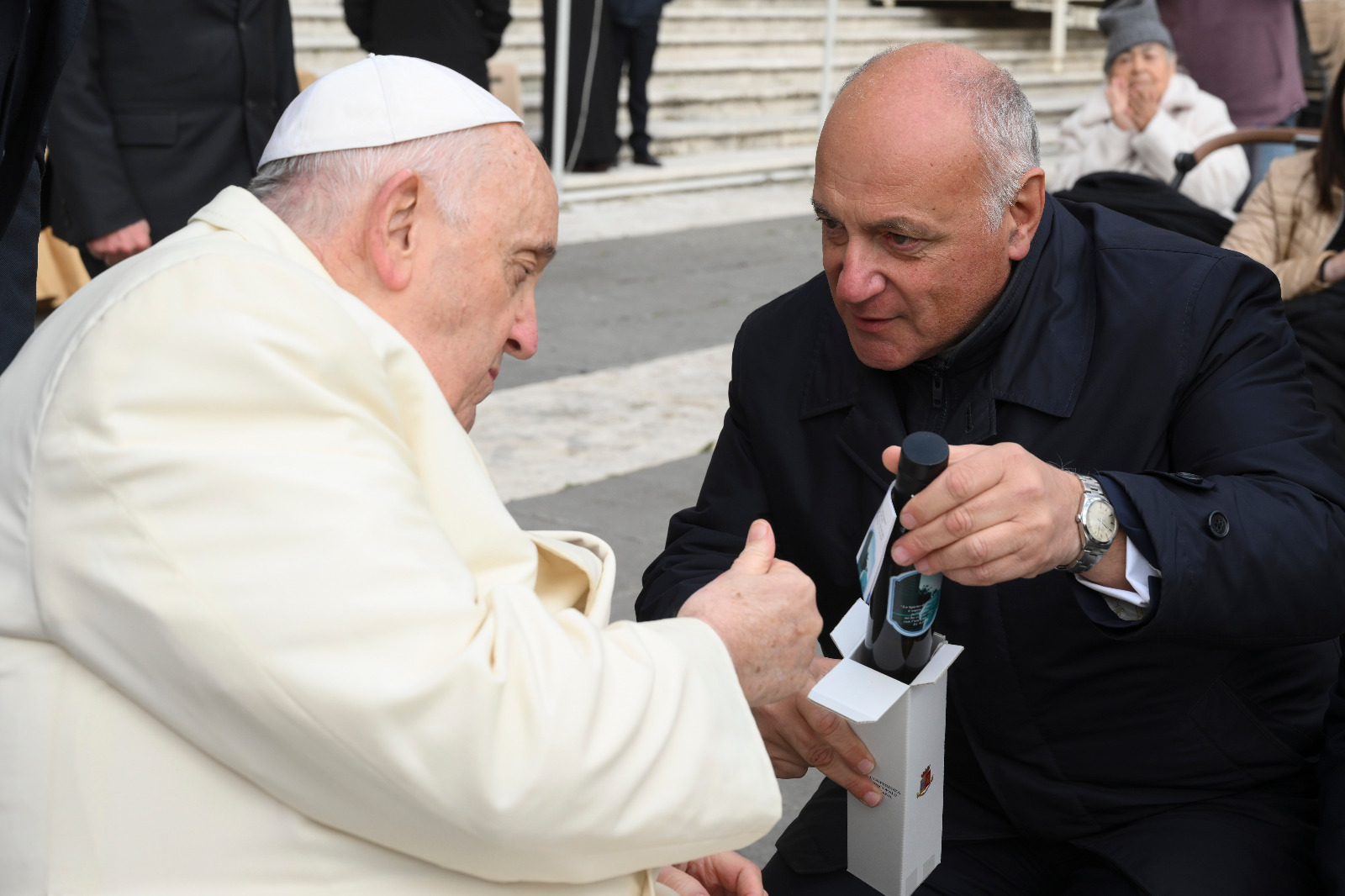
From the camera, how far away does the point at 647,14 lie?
10031 millimetres

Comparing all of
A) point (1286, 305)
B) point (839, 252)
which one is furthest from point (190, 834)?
point (1286, 305)

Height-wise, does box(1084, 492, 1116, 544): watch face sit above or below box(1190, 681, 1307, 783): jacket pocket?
above

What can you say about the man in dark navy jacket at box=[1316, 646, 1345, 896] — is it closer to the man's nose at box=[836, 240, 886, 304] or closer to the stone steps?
the man's nose at box=[836, 240, 886, 304]

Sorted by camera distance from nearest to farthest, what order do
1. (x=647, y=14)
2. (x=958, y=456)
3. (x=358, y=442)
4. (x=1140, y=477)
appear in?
(x=358, y=442), (x=958, y=456), (x=1140, y=477), (x=647, y=14)

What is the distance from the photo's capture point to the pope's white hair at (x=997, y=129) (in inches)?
78.2

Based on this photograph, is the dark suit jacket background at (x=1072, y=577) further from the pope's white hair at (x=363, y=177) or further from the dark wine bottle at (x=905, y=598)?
the pope's white hair at (x=363, y=177)

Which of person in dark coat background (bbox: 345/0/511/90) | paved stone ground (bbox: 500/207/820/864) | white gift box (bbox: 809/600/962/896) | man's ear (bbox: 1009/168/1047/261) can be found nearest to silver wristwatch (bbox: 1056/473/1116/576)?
white gift box (bbox: 809/600/962/896)

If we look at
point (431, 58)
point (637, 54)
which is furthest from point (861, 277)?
point (637, 54)

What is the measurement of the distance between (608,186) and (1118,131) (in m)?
5.05

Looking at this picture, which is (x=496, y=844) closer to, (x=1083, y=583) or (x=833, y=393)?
(x=1083, y=583)

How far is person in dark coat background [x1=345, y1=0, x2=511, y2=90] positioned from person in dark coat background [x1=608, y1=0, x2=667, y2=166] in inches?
114

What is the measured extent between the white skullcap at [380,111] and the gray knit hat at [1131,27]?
4824 mm

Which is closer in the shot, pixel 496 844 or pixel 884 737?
pixel 496 844

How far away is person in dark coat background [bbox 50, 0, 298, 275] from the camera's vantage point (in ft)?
13.1
